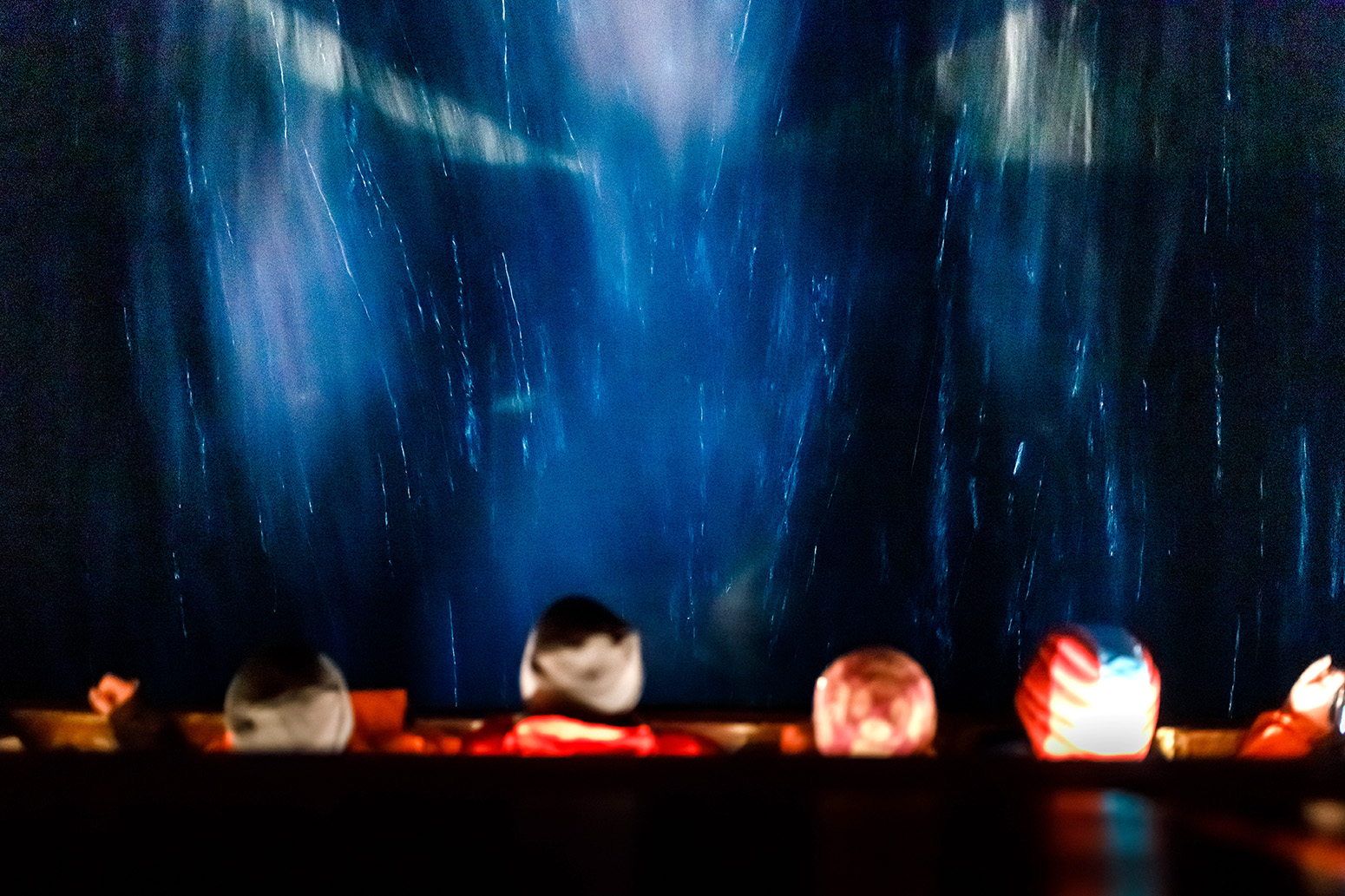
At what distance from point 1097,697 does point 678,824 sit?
18.7 inches

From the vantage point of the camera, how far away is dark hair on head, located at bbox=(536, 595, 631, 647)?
3.04 feet

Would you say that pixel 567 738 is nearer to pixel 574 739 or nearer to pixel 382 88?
pixel 574 739

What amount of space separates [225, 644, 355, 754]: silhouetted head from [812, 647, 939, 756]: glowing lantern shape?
0.46 meters

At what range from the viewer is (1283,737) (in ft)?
3.27

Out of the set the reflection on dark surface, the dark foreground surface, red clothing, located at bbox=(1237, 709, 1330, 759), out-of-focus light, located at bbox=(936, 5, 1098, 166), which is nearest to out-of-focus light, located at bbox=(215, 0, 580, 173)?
Result: the reflection on dark surface

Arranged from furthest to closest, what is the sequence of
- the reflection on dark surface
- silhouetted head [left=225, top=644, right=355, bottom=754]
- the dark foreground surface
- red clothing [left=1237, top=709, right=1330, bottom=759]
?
the reflection on dark surface < red clothing [left=1237, top=709, right=1330, bottom=759] < silhouetted head [left=225, top=644, right=355, bottom=754] < the dark foreground surface

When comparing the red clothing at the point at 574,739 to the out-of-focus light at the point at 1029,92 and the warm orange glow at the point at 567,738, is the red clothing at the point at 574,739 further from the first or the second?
the out-of-focus light at the point at 1029,92

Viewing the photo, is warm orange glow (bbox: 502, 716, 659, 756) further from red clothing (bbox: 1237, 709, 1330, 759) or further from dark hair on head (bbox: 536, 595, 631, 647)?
red clothing (bbox: 1237, 709, 1330, 759)

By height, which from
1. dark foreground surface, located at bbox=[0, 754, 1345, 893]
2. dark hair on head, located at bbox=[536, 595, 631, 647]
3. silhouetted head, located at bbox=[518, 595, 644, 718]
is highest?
dark hair on head, located at bbox=[536, 595, 631, 647]

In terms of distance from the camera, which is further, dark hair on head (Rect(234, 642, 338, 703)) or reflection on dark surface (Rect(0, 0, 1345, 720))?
reflection on dark surface (Rect(0, 0, 1345, 720))

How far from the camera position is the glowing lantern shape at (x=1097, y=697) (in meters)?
0.91

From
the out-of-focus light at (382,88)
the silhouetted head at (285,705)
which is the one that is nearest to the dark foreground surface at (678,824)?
the silhouetted head at (285,705)

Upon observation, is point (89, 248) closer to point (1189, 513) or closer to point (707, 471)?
point (707, 471)

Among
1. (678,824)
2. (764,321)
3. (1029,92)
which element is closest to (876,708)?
(678,824)
